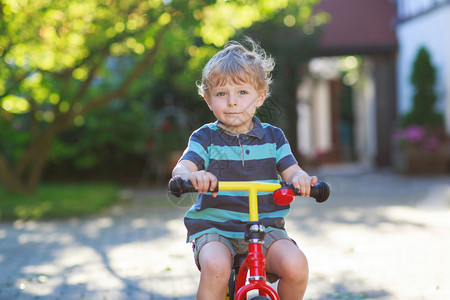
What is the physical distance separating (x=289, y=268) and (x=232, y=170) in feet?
1.54

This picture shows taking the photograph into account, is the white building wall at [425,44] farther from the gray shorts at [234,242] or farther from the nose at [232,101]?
the gray shorts at [234,242]

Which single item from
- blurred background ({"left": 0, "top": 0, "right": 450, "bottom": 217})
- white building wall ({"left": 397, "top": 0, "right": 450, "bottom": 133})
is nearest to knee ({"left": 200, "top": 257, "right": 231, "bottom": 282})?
blurred background ({"left": 0, "top": 0, "right": 450, "bottom": 217})

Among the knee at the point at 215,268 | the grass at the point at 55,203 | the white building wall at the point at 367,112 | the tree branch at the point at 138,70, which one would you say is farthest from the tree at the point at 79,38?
the white building wall at the point at 367,112

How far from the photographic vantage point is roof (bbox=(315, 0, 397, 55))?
17.1m

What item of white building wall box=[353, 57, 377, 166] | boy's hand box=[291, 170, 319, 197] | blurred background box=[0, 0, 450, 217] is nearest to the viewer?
boy's hand box=[291, 170, 319, 197]

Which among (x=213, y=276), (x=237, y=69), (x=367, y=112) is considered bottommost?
(x=213, y=276)

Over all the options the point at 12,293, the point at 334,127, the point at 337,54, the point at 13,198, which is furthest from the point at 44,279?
the point at 334,127

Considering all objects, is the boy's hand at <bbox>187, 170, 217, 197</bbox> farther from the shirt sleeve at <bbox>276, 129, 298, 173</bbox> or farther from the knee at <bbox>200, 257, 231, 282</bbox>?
the shirt sleeve at <bbox>276, 129, 298, 173</bbox>

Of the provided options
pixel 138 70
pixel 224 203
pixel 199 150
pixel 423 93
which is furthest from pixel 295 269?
pixel 423 93

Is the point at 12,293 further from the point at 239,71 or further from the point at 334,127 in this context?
the point at 334,127

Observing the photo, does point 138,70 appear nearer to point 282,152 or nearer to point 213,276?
point 282,152

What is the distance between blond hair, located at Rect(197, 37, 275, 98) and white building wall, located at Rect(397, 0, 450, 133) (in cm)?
1251

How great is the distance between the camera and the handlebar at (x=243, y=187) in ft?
7.55

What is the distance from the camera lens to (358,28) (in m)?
17.3
